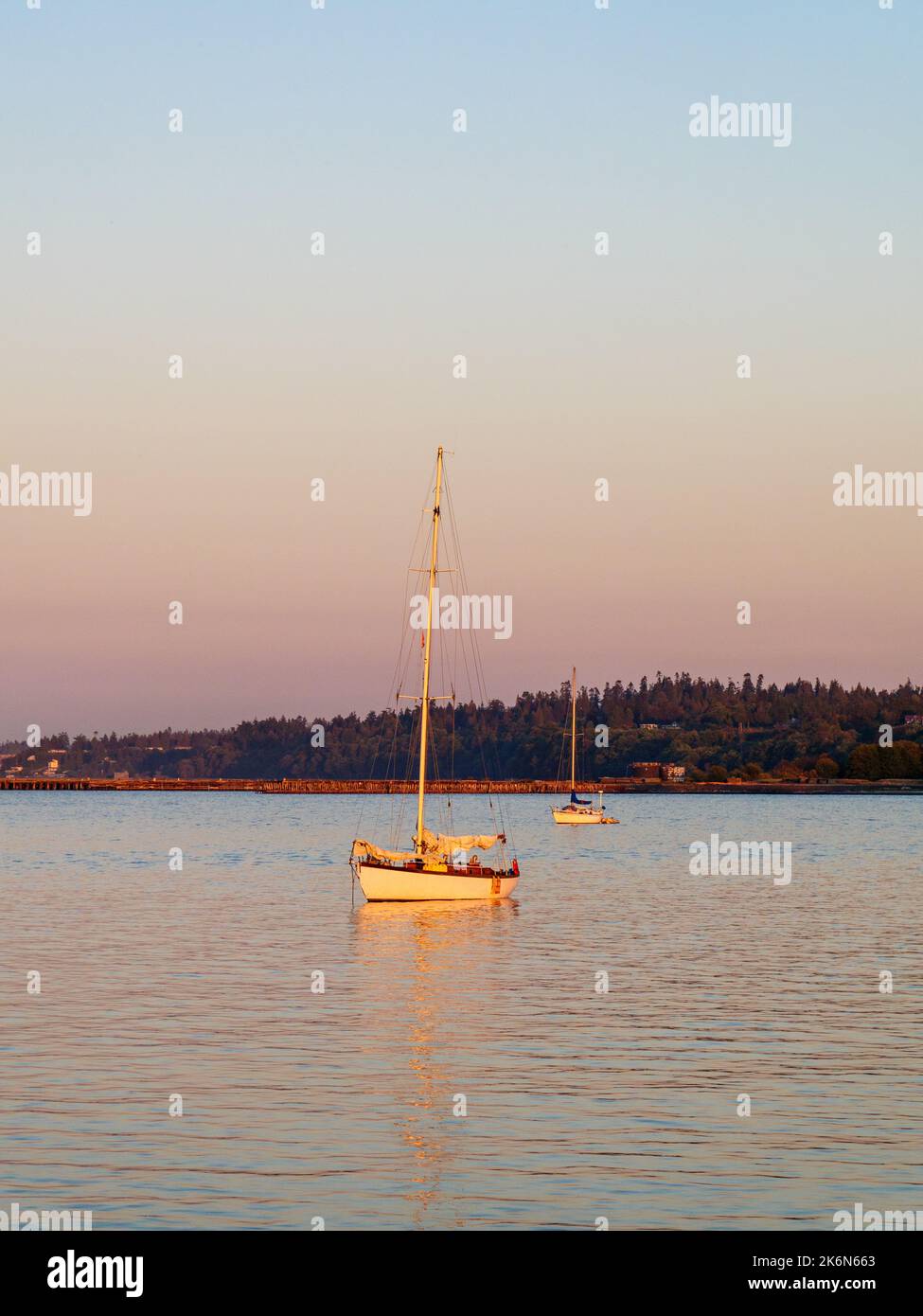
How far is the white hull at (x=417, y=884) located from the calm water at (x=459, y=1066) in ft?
3.05

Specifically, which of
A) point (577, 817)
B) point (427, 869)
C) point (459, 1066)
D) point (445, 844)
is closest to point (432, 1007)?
point (459, 1066)

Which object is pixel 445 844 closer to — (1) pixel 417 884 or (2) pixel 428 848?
(2) pixel 428 848

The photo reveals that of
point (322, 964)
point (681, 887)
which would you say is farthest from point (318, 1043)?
point (681, 887)

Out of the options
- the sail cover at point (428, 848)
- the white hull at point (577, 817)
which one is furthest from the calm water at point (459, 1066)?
the white hull at point (577, 817)

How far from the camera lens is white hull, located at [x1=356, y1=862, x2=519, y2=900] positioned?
6944 centimetres

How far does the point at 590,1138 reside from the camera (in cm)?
2569

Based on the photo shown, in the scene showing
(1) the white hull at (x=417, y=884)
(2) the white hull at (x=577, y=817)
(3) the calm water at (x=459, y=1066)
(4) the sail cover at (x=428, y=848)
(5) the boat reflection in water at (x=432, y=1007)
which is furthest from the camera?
(2) the white hull at (x=577, y=817)

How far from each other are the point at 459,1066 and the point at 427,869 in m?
37.5

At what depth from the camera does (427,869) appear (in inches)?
2751

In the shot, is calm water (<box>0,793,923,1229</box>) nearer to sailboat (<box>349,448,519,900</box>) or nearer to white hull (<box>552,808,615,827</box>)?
sailboat (<box>349,448,519,900</box>)

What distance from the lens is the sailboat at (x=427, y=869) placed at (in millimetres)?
69562

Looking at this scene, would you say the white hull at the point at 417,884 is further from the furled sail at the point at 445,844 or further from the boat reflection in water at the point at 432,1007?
the furled sail at the point at 445,844

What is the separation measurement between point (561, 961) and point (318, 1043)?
1810cm
